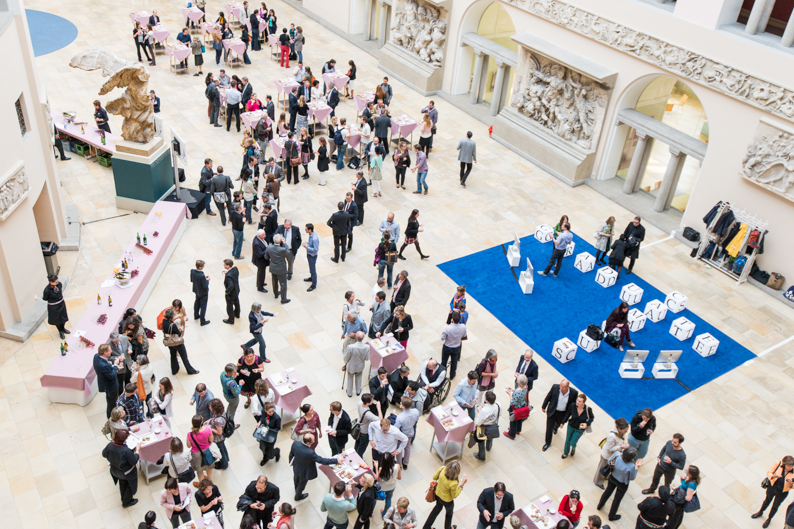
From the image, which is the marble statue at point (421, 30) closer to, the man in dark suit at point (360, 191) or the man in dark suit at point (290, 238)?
the man in dark suit at point (360, 191)

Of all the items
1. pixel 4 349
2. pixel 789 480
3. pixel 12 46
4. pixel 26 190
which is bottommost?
pixel 4 349

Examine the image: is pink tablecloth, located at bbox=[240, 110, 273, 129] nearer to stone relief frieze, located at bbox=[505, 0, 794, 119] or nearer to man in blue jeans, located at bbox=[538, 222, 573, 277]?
stone relief frieze, located at bbox=[505, 0, 794, 119]

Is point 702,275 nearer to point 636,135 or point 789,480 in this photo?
point 636,135

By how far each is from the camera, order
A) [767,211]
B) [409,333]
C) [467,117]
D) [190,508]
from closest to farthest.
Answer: [190,508]
[409,333]
[767,211]
[467,117]

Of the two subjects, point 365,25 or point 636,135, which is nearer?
point 636,135

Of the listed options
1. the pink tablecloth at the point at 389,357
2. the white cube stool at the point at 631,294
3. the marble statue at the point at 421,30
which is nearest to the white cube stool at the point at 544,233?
the white cube stool at the point at 631,294

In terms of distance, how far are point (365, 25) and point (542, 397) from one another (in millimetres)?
Result: 19688

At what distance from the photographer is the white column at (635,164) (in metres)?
18.4

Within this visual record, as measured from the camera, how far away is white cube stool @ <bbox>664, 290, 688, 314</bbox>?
15.3 meters

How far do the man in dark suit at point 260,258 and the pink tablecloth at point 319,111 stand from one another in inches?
297

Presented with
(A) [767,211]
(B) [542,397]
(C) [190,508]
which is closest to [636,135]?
(A) [767,211]

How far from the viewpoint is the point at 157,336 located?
43.2 ft

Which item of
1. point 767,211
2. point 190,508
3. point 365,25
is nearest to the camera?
point 190,508

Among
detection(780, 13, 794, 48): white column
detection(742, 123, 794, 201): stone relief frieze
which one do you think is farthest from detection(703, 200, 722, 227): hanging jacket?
detection(780, 13, 794, 48): white column
